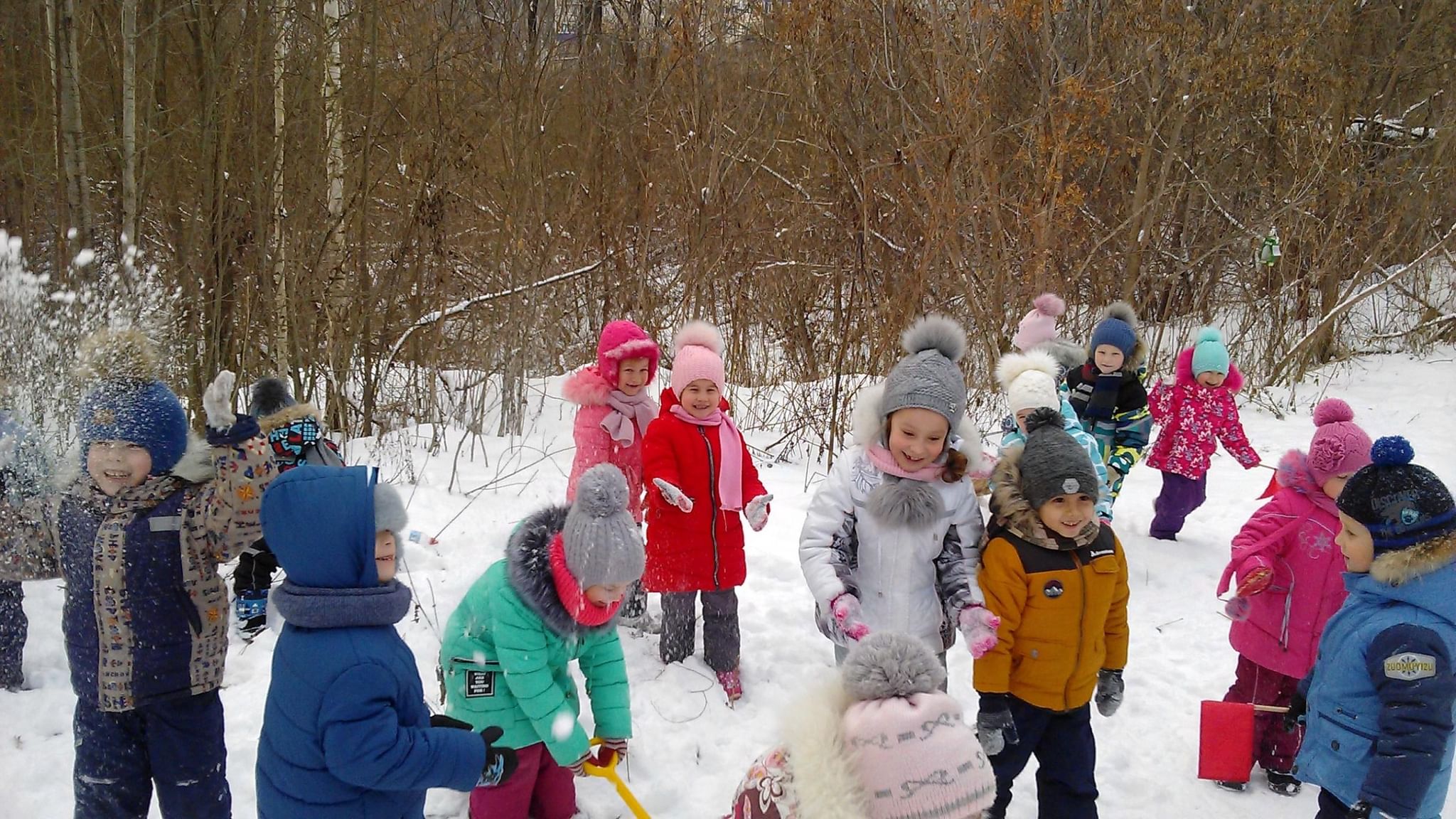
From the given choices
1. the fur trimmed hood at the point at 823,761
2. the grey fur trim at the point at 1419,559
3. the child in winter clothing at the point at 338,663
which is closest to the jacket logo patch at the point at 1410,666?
the grey fur trim at the point at 1419,559

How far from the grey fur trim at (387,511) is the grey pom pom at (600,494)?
524 mm

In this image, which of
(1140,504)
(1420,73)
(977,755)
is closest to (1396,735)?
(977,755)

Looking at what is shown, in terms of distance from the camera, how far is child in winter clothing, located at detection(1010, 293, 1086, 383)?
5812 millimetres

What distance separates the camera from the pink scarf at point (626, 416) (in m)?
4.22

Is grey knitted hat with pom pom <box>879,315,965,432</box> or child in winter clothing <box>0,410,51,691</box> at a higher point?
grey knitted hat with pom pom <box>879,315,965,432</box>

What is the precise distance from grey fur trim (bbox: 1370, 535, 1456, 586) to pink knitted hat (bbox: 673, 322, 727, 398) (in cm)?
248

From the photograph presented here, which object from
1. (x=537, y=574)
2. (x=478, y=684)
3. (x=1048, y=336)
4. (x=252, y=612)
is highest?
(x=1048, y=336)

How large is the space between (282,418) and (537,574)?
2.25m

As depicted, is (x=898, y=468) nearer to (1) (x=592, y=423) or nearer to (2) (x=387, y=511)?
(2) (x=387, y=511)

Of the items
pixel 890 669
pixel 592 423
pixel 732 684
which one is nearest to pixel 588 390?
pixel 592 423

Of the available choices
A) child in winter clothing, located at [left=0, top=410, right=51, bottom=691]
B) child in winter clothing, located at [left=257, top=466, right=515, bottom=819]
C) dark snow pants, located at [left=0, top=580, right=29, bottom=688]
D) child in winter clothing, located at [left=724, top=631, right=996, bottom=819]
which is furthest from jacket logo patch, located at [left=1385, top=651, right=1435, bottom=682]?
dark snow pants, located at [left=0, top=580, right=29, bottom=688]

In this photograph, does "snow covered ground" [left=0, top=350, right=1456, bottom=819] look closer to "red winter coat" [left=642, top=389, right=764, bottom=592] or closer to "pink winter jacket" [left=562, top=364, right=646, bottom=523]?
"red winter coat" [left=642, top=389, right=764, bottom=592]

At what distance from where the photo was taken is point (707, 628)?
12.9ft

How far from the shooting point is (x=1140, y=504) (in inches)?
262
